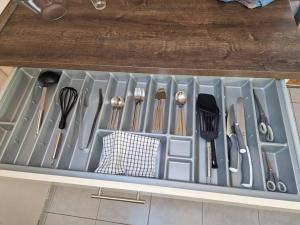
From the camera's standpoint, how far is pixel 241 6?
684 mm

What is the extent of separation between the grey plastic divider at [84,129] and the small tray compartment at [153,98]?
0.62 feet

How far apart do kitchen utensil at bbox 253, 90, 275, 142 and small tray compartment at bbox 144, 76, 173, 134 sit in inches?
12.4

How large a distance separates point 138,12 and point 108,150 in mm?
462

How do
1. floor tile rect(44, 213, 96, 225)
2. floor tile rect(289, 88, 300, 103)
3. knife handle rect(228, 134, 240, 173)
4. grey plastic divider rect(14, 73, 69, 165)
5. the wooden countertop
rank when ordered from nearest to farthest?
1. the wooden countertop
2. knife handle rect(228, 134, 240, 173)
3. grey plastic divider rect(14, 73, 69, 165)
4. floor tile rect(44, 213, 96, 225)
5. floor tile rect(289, 88, 300, 103)

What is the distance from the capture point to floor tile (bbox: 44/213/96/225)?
47.4 inches

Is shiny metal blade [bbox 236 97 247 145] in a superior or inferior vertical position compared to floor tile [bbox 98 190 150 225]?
superior

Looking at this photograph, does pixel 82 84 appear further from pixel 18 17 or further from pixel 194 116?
pixel 194 116

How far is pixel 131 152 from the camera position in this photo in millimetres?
761

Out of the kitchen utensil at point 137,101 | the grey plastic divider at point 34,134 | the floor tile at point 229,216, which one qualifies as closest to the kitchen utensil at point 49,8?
the grey plastic divider at point 34,134

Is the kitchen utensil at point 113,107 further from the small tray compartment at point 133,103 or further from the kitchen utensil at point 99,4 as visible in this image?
the kitchen utensil at point 99,4

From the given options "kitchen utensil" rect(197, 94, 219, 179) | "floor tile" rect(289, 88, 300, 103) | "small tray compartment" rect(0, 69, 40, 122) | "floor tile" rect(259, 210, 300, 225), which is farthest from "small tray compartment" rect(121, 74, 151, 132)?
"floor tile" rect(289, 88, 300, 103)

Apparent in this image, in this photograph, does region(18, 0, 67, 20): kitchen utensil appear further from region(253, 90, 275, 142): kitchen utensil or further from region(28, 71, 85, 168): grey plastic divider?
region(253, 90, 275, 142): kitchen utensil

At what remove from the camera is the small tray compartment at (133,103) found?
0.84m

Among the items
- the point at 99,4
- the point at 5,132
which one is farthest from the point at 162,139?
the point at 5,132
